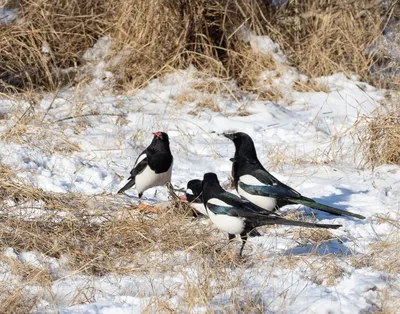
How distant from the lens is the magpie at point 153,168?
5105 mm

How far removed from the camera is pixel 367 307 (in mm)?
3357

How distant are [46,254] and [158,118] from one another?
2.88 m

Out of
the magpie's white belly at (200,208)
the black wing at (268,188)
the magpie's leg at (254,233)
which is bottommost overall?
the magpie's white belly at (200,208)

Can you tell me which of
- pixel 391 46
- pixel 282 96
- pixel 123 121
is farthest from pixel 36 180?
pixel 391 46

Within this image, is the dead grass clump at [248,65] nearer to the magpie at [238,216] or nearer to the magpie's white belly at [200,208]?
the magpie's white belly at [200,208]

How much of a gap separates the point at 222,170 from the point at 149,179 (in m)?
0.82

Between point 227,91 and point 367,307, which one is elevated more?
point 367,307

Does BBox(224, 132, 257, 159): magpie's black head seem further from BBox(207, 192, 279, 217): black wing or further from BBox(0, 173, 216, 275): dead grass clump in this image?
BBox(207, 192, 279, 217): black wing

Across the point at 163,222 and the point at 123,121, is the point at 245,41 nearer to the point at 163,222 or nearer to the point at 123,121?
the point at 123,121

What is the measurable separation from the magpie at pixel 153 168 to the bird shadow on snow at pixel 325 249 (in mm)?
1268

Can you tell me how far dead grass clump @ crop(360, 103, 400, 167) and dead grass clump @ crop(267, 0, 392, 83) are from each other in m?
→ 2.13

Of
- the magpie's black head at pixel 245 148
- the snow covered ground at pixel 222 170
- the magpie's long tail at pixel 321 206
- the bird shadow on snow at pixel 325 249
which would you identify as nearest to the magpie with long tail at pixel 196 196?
the snow covered ground at pixel 222 170

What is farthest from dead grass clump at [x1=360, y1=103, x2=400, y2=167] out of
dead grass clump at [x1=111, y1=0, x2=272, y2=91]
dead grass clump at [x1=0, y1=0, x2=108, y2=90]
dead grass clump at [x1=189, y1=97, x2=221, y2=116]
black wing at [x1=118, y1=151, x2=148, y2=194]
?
dead grass clump at [x1=0, y1=0, x2=108, y2=90]

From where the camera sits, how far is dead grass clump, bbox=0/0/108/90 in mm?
7062
